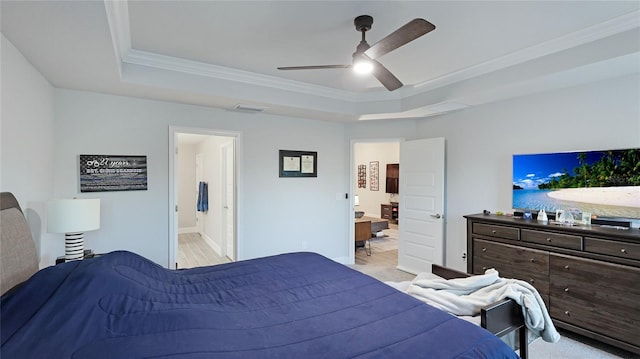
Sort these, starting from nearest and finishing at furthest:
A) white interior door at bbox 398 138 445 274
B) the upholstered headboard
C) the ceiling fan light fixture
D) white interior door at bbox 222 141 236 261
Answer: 1. the upholstered headboard
2. the ceiling fan light fixture
3. white interior door at bbox 398 138 445 274
4. white interior door at bbox 222 141 236 261

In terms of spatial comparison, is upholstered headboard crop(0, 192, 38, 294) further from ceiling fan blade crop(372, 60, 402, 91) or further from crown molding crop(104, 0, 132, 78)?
ceiling fan blade crop(372, 60, 402, 91)

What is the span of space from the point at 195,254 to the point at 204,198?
1.58 meters

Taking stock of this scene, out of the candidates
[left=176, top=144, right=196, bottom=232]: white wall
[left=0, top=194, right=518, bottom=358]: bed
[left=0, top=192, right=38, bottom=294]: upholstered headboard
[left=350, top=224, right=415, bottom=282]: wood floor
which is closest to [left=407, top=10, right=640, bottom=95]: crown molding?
[left=0, top=194, right=518, bottom=358]: bed

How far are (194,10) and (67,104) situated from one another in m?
2.00

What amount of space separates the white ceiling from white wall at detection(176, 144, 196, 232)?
4550 millimetres

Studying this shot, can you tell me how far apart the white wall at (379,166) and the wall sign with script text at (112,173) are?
6.28m

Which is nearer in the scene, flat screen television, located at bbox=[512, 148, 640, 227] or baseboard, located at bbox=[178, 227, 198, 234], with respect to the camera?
flat screen television, located at bbox=[512, 148, 640, 227]

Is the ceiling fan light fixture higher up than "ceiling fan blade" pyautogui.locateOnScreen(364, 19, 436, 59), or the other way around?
"ceiling fan blade" pyautogui.locateOnScreen(364, 19, 436, 59)

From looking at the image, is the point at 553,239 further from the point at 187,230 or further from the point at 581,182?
the point at 187,230

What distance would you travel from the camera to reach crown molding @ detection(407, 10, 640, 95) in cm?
233

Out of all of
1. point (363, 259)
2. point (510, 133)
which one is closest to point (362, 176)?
point (363, 259)

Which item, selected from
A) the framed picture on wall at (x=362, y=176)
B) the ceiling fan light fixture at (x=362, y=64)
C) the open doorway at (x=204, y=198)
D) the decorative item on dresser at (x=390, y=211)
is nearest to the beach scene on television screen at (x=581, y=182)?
the ceiling fan light fixture at (x=362, y=64)

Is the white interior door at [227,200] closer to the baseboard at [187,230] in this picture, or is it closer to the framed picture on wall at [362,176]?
the baseboard at [187,230]

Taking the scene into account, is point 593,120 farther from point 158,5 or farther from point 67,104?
point 67,104
